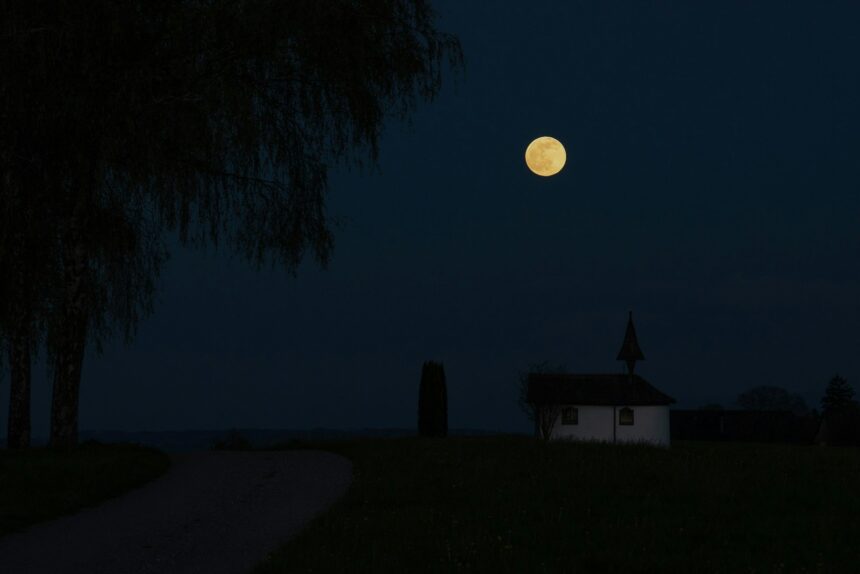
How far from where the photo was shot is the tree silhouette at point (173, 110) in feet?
63.2

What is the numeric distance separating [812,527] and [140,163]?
15159mm

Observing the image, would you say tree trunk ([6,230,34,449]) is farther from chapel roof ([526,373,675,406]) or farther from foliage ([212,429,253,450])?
chapel roof ([526,373,675,406])

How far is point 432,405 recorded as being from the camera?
3859 centimetres

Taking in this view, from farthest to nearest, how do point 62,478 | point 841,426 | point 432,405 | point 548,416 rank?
point 841,426 < point 548,416 < point 432,405 < point 62,478

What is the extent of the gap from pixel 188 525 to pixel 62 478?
427 cm

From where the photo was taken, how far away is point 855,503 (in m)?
15.3

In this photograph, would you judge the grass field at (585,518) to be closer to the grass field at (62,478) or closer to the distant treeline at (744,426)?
the grass field at (62,478)

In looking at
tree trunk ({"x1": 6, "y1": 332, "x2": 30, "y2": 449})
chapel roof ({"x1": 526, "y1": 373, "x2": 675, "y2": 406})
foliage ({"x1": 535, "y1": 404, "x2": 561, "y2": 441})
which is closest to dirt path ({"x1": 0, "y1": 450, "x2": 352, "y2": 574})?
tree trunk ({"x1": 6, "y1": 332, "x2": 30, "y2": 449})

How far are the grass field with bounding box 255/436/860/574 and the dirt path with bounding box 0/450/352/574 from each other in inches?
27.2

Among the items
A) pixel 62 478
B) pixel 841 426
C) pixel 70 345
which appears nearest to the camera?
pixel 62 478

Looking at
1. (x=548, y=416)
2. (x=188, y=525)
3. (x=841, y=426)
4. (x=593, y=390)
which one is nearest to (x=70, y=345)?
(x=188, y=525)

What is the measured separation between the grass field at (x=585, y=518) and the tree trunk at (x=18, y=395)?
942 centimetres

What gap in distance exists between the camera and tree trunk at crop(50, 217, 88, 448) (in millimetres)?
20484

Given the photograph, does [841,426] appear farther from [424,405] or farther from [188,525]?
[188,525]
